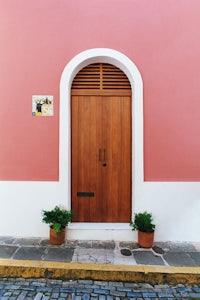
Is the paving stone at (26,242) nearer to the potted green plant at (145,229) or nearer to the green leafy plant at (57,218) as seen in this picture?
the green leafy plant at (57,218)

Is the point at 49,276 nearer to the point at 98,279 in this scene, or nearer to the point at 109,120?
the point at 98,279

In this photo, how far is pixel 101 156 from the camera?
3588mm

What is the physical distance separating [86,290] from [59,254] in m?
0.71

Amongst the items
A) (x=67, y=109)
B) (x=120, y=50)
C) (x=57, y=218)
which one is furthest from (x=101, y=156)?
(x=120, y=50)

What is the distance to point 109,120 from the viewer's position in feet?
11.8

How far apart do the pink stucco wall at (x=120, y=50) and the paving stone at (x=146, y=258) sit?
123 cm

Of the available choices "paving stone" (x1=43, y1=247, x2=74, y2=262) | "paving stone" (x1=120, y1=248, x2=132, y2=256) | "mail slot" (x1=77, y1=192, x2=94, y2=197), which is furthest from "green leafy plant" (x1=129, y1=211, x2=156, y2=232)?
"paving stone" (x1=43, y1=247, x2=74, y2=262)

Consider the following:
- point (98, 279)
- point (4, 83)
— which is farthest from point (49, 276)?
point (4, 83)

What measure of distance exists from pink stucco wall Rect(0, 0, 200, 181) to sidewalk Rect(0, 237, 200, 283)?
1172 mm

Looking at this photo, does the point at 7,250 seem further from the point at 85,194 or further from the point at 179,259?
the point at 179,259

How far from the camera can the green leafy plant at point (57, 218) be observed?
3089 mm

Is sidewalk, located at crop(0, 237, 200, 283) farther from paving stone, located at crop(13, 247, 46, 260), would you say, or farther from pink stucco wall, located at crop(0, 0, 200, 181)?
pink stucco wall, located at crop(0, 0, 200, 181)

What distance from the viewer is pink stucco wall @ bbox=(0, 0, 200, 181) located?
339 centimetres

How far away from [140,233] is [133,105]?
229 centimetres
